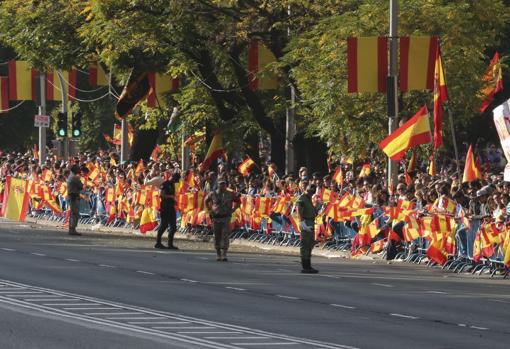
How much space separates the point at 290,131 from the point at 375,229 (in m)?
11.5

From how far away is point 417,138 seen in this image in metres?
28.7

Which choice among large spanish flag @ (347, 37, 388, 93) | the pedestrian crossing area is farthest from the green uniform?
the pedestrian crossing area

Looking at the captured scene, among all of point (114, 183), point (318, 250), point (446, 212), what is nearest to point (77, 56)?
point (114, 183)

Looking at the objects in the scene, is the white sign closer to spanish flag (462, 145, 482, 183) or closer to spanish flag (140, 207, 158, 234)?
spanish flag (140, 207, 158, 234)

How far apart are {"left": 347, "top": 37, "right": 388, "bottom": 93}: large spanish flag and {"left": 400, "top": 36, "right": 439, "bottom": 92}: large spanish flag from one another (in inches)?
19.0

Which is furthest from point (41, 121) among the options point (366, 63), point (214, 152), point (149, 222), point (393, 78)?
point (393, 78)

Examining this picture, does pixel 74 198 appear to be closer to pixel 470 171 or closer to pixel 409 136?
pixel 409 136

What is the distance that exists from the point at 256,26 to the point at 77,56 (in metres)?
8.35

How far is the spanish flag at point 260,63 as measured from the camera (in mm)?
39281

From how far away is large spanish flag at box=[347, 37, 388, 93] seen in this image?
30.9m

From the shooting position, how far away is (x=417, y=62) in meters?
31.2

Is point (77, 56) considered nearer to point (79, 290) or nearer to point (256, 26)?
point (256, 26)

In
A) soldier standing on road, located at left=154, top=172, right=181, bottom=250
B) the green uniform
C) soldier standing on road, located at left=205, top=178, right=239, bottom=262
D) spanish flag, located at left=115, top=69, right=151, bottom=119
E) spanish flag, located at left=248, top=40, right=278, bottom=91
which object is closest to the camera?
the green uniform

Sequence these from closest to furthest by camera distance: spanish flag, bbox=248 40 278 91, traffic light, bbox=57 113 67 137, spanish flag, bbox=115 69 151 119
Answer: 1. spanish flag, bbox=248 40 278 91
2. spanish flag, bbox=115 69 151 119
3. traffic light, bbox=57 113 67 137
